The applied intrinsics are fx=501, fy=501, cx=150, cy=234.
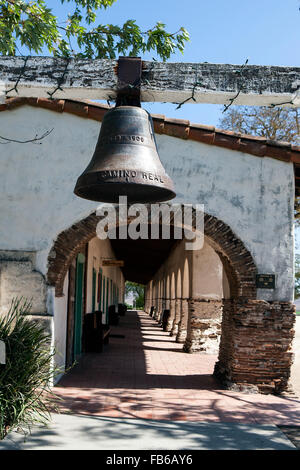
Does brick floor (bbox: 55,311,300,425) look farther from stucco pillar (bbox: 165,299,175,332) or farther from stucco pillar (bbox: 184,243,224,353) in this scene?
stucco pillar (bbox: 165,299,175,332)

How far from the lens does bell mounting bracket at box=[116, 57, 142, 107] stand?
376 centimetres

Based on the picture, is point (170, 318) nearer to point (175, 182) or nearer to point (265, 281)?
point (265, 281)

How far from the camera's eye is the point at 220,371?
8.73 m

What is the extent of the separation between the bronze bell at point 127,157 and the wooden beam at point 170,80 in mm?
317

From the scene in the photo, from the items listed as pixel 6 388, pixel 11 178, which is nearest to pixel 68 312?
pixel 11 178

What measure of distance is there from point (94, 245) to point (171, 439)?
909 cm

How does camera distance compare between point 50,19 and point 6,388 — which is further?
point 50,19

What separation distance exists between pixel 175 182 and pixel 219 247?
1.30 metres

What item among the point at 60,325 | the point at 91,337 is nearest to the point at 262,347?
the point at 60,325

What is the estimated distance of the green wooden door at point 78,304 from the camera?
10961 mm

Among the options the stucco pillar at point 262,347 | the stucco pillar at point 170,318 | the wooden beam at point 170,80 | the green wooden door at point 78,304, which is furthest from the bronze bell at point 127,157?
the stucco pillar at point 170,318

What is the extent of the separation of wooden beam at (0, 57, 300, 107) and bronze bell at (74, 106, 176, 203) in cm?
32

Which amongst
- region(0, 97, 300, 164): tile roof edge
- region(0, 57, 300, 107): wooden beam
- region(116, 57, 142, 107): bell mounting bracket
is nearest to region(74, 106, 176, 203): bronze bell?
region(116, 57, 142, 107): bell mounting bracket
